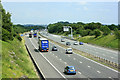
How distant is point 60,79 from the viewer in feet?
95.2

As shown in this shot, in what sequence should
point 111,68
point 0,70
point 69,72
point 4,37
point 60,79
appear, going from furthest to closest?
point 4,37 → point 111,68 → point 69,72 → point 60,79 → point 0,70

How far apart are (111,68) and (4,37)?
Answer: 89.5 feet

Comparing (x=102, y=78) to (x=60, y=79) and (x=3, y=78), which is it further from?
(x=3, y=78)

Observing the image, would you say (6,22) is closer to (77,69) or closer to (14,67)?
(77,69)

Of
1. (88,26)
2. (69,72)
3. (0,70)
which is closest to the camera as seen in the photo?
→ (0,70)

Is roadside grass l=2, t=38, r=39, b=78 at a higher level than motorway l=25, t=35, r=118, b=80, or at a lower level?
higher

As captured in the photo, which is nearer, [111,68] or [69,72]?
[69,72]

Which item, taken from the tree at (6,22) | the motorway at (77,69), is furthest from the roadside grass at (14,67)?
the tree at (6,22)

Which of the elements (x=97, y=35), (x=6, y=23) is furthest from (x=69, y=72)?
(x=97, y=35)

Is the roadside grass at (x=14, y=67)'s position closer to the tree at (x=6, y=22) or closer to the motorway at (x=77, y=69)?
the motorway at (x=77, y=69)

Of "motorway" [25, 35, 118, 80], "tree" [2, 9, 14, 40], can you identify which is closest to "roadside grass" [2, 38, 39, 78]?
"motorway" [25, 35, 118, 80]

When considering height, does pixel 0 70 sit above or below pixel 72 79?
above

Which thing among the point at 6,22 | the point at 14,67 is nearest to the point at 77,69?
the point at 14,67

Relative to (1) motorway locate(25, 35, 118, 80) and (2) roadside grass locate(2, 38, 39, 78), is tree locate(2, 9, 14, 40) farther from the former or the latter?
(2) roadside grass locate(2, 38, 39, 78)
